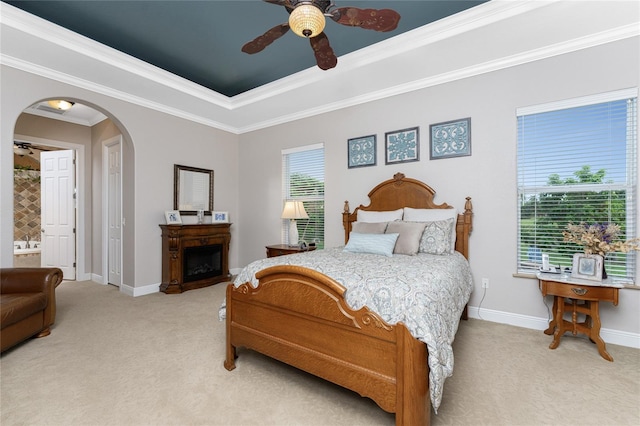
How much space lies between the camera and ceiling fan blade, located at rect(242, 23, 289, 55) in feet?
6.89

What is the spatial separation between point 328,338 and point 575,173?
290cm

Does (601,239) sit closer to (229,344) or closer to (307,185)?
(229,344)

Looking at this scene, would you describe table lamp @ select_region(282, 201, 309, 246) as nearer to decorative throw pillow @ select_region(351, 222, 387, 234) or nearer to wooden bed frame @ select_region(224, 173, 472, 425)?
decorative throw pillow @ select_region(351, 222, 387, 234)

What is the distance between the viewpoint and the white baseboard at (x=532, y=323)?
2.57 metres

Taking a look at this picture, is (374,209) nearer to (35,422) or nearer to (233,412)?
(233,412)

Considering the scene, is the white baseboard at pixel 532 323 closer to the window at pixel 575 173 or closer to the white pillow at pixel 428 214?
the window at pixel 575 173

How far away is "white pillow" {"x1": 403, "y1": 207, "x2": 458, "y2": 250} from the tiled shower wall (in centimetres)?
785

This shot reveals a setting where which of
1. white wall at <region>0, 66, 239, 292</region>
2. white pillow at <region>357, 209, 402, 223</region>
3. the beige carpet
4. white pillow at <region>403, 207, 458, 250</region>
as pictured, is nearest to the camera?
the beige carpet

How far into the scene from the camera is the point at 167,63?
12.4ft

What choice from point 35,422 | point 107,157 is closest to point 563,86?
point 35,422

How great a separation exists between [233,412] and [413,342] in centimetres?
114

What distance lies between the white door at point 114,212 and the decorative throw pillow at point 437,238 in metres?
4.45

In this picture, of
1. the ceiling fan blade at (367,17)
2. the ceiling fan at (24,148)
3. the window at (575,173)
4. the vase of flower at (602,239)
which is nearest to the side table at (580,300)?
the vase of flower at (602,239)

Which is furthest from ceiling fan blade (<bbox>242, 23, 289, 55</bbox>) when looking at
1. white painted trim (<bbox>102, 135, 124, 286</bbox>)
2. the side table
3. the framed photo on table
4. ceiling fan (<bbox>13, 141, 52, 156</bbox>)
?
ceiling fan (<bbox>13, 141, 52, 156</bbox>)
